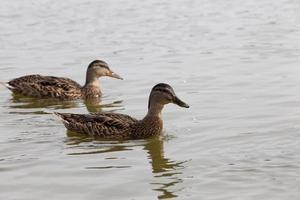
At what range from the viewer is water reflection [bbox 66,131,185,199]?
34.1ft

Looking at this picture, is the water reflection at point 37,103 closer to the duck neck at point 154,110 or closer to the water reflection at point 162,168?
the duck neck at point 154,110

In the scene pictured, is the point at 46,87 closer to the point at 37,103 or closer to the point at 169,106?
the point at 37,103

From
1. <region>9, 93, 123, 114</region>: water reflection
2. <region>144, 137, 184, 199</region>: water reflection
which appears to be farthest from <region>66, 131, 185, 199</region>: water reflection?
<region>9, 93, 123, 114</region>: water reflection

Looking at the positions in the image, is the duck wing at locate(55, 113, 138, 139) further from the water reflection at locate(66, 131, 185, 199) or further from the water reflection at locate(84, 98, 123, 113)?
the water reflection at locate(84, 98, 123, 113)

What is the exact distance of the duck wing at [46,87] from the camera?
17.6 meters

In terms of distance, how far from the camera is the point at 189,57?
2095 centimetres

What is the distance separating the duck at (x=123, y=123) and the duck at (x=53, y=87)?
3.69 meters

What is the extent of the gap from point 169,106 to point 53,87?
3.25 m

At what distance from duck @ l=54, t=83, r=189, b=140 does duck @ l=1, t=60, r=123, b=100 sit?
3687 millimetres

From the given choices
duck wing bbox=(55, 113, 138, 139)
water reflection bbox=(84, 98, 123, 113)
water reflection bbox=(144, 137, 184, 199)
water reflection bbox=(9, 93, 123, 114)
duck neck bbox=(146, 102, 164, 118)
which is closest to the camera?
water reflection bbox=(144, 137, 184, 199)

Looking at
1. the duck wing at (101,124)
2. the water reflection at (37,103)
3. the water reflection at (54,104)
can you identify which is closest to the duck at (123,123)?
the duck wing at (101,124)

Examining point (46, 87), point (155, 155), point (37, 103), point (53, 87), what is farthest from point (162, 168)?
point (46, 87)

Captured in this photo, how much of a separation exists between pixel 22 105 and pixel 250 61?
20.1 ft

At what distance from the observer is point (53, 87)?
17719 mm
